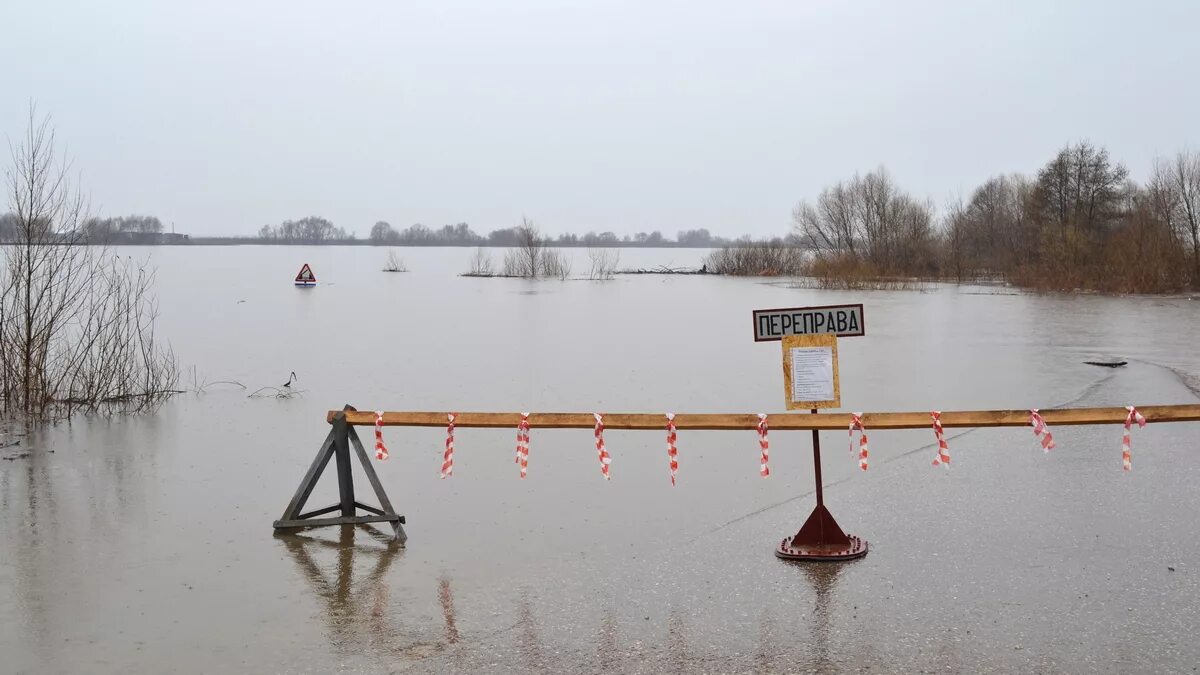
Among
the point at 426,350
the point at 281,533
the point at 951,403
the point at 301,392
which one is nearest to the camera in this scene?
the point at 281,533

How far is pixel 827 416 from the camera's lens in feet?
22.2

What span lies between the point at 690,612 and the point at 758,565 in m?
1.06

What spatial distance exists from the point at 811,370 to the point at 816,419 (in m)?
0.42

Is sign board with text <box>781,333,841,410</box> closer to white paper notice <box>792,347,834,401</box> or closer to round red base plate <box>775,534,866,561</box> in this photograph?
white paper notice <box>792,347,834,401</box>

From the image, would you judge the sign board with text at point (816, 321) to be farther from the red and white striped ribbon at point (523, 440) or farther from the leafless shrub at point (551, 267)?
the leafless shrub at point (551, 267)

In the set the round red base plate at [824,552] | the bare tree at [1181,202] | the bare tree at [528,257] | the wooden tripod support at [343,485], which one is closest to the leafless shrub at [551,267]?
the bare tree at [528,257]

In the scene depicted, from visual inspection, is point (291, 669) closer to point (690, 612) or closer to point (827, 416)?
point (690, 612)

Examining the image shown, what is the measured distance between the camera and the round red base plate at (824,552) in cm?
693

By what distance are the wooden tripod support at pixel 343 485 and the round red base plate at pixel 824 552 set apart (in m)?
Result: 2.81

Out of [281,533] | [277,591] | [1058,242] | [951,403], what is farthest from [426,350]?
[1058,242]

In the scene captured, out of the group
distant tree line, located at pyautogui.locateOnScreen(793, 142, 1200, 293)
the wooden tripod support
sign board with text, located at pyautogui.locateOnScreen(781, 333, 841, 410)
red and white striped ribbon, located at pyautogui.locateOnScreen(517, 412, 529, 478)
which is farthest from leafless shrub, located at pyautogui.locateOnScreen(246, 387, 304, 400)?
distant tree line, located at pyautogui.locateOnScreen(793, 142, 1200, 293)

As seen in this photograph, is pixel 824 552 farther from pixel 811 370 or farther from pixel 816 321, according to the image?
pixel 816 321

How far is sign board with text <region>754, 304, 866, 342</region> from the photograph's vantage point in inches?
275

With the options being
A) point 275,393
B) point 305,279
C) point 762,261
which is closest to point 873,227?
point 762,261
